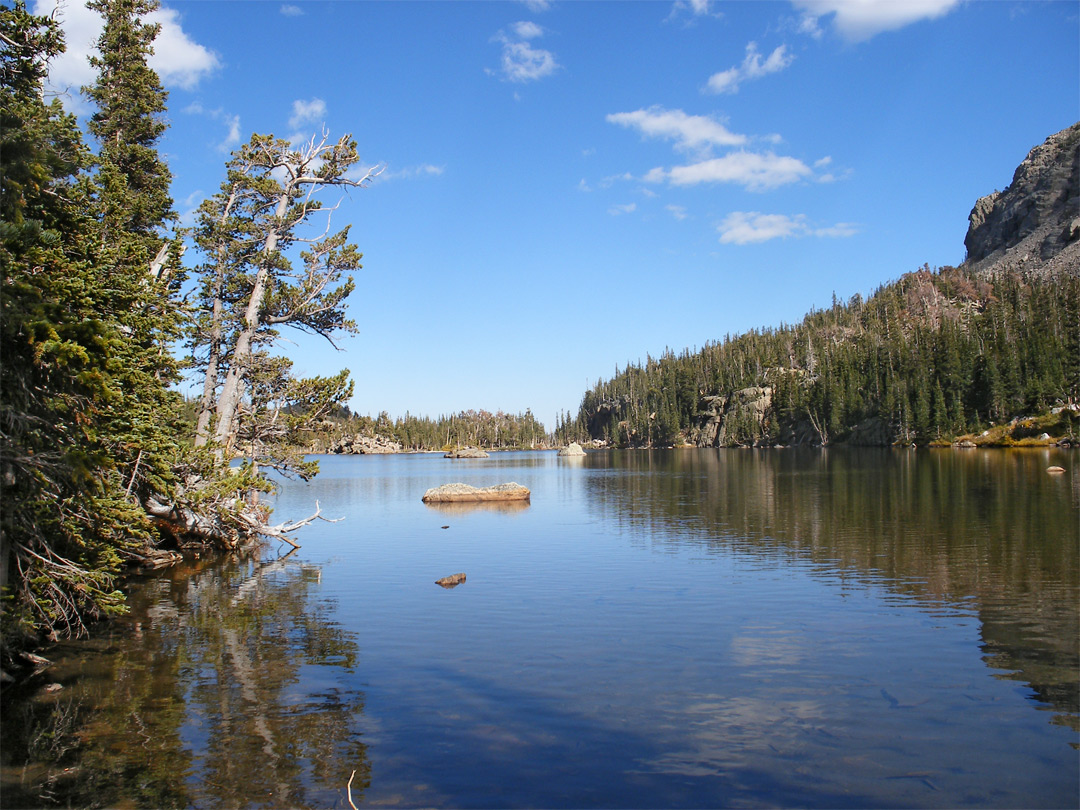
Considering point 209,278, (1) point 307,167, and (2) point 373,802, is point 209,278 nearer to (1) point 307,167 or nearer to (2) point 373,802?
(1) point 307,167

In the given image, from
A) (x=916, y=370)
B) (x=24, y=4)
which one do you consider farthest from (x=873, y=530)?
(x=916, y=370)

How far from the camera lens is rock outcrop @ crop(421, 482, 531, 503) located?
55.1 meters

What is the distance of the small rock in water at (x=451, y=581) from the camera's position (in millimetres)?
23438

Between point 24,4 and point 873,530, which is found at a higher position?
point 24,4

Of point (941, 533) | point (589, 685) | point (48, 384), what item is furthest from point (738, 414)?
point (48, 384)

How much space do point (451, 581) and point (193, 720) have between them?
12151 millimetres

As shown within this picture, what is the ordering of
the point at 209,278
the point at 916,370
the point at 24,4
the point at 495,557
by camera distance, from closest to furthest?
the point at 24,4
the point at 495,557
the point at 209,278
the point at 916,370

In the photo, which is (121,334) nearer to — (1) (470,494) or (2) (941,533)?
(2) (941,533)

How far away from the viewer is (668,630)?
1733 cm

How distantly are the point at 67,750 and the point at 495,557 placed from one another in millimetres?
19630

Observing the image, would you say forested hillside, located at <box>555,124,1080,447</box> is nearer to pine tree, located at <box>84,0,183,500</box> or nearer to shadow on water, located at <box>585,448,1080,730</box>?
shadow on water, located at <box>585,448,1080,730</box>

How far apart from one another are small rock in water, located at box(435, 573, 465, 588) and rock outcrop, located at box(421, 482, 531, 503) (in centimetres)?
3097

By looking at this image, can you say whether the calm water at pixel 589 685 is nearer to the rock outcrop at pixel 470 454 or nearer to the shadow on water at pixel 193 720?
the shadow on water at pixel 193 720

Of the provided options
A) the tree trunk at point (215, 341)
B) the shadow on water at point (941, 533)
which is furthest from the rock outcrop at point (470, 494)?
the tree trunk at point (215, 341)
